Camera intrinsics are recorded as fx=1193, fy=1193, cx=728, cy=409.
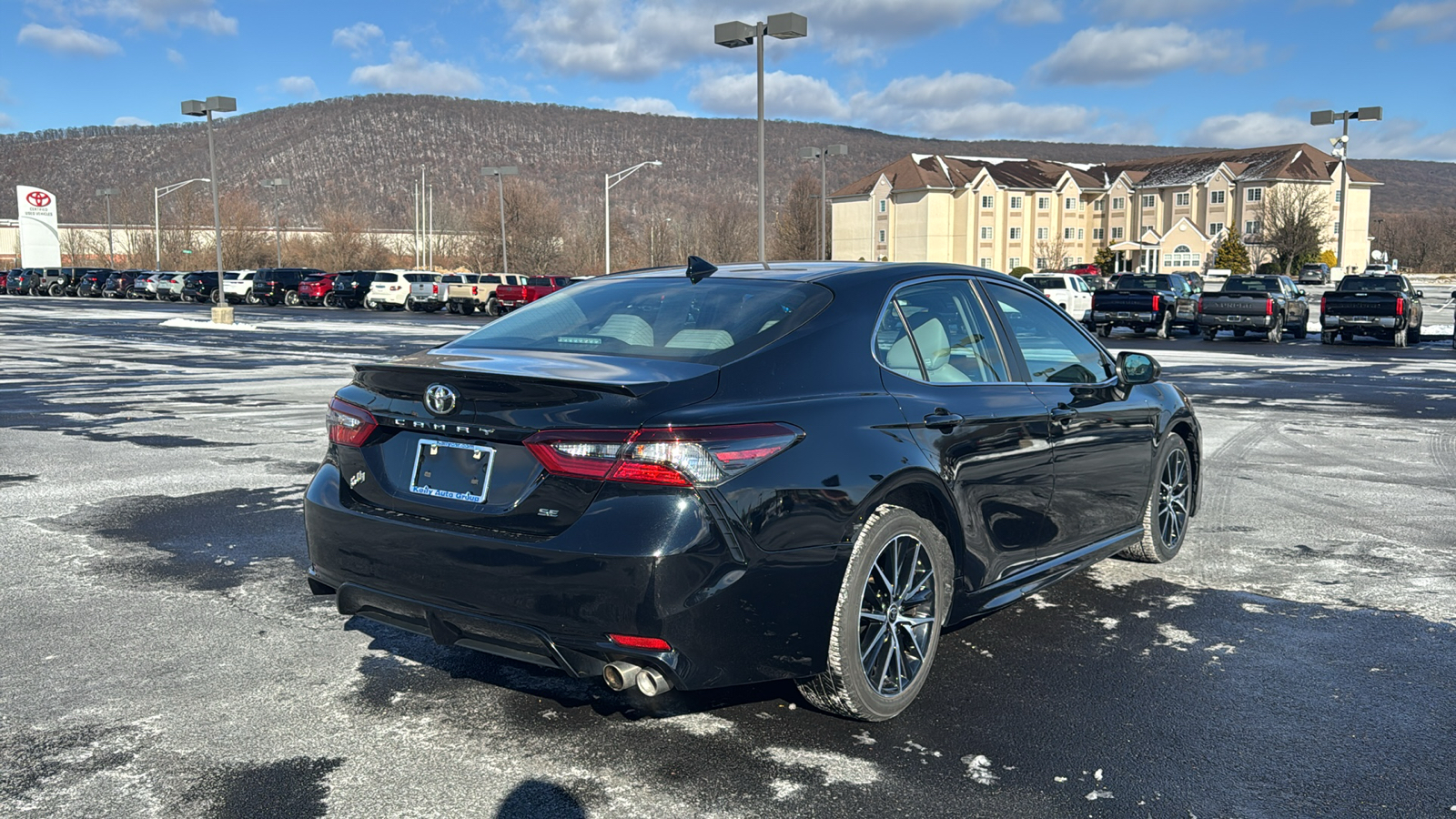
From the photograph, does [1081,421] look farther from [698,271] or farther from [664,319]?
[664,319]

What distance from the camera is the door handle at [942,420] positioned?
4246 millimetres

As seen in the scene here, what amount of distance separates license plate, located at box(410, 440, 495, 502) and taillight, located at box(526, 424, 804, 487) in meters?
0.22

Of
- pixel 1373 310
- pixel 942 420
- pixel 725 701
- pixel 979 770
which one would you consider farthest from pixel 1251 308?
pixel 979 770

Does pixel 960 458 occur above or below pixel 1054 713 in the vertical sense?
above

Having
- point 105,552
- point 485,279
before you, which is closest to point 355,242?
point 485,279

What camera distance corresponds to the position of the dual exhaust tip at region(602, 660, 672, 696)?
3.54m

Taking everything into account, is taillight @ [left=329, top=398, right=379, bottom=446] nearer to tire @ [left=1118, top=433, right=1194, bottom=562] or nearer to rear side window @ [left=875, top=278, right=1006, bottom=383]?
rear side window @ [left=875, top=278, right=1006, bottom=383]

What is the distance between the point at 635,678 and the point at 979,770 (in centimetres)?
112

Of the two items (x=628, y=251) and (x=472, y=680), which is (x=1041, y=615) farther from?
(x=628, y=251)

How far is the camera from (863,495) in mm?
3838

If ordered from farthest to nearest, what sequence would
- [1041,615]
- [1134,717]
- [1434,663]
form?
1. [1041,615]
2. [1434,663]
3. [1134,717]

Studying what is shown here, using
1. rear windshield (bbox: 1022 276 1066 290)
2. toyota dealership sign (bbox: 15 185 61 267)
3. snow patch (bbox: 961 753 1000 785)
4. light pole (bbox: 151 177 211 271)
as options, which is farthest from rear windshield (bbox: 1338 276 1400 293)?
toyota dealership sign (bbox: 15 185 61 267)

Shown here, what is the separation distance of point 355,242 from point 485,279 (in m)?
58.6

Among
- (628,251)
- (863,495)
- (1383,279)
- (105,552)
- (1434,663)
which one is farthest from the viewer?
(628,251)
